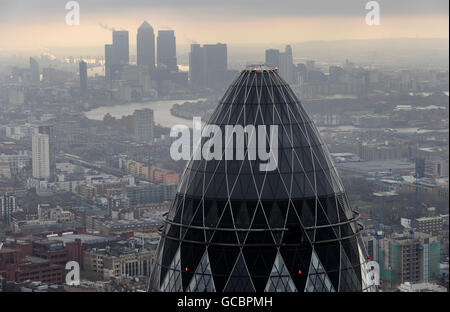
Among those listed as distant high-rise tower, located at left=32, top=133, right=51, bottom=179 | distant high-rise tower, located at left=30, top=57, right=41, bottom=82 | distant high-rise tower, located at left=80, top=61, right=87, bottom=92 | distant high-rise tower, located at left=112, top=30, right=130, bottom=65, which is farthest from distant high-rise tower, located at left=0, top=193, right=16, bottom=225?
distant high-rise tower, located at left=112, top=30, right=130, bottom=65

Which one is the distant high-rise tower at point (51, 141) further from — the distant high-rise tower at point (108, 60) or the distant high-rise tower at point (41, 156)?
the distant high-rise tower at point (108, 60)

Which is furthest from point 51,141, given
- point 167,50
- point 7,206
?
point 167,50

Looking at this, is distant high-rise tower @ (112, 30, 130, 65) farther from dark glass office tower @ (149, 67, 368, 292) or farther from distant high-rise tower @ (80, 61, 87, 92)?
dark glass office tower @ (149, 67, 368, 292)

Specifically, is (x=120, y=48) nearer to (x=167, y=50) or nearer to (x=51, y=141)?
(x=167, y=50)

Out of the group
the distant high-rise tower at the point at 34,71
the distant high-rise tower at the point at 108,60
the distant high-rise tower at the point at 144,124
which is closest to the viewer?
the distant high-rise tower at the point at 108,60

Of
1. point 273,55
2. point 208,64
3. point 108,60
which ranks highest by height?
point 273,55

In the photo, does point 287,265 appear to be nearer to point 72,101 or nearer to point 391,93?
point 391,93

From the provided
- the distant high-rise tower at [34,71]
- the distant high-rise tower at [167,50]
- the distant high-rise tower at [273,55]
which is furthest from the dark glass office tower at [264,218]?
the distant high-rise tower at [34,71]
